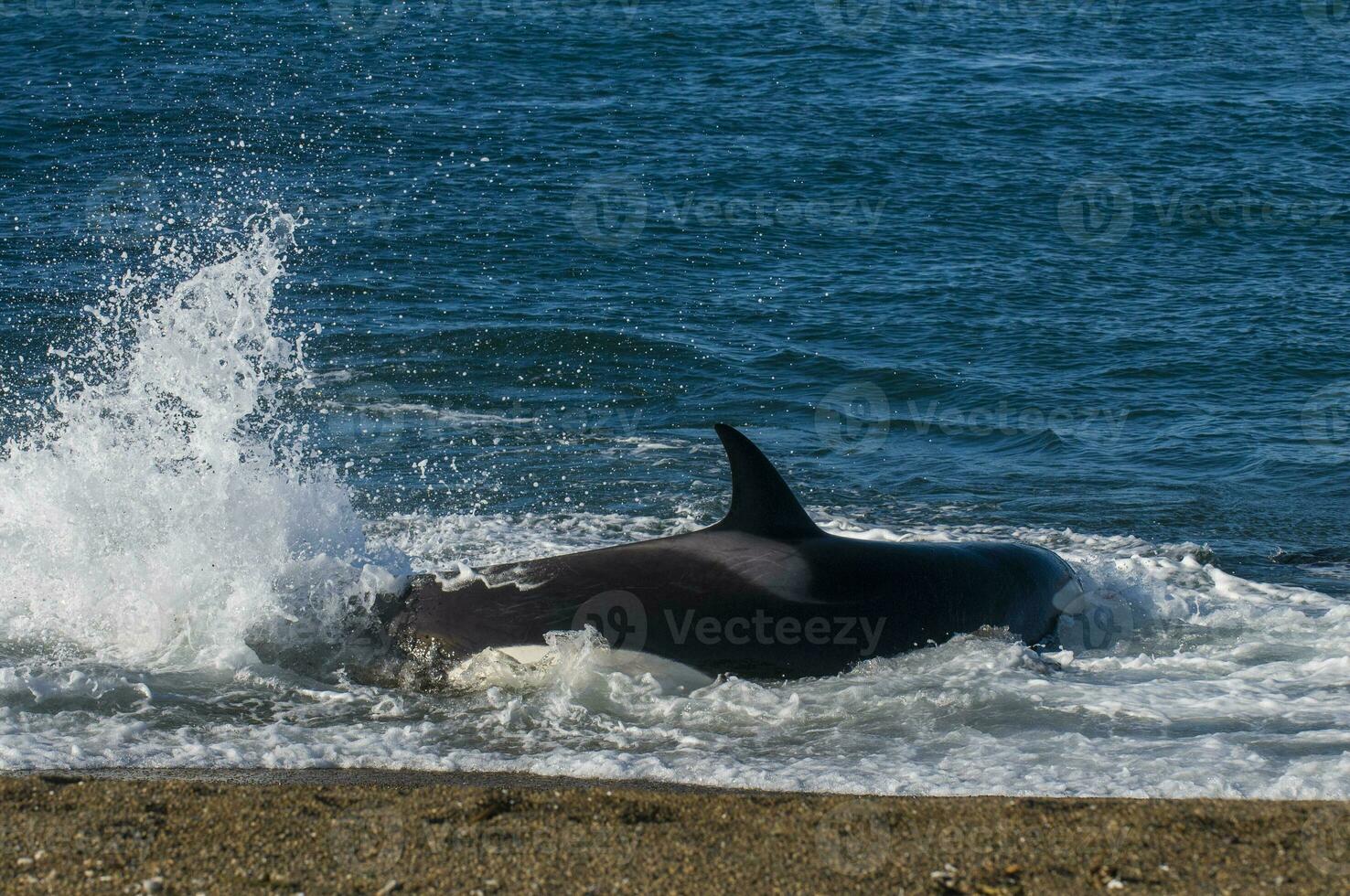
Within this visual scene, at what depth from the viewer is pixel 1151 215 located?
1024 inches

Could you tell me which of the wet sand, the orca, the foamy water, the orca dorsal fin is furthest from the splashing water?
the wet sand

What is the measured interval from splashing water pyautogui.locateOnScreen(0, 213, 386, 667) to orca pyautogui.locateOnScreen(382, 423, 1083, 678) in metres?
1.07

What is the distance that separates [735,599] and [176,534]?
4.33 meters

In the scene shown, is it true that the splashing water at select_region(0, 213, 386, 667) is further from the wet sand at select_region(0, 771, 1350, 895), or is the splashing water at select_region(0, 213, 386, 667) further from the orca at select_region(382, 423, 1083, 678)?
the wet sand at select_region(0, 771, 1350, 895)

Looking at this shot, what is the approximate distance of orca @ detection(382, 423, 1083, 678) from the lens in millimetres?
8398

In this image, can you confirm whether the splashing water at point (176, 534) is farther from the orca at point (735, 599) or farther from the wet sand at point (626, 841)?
the wet sand at point (626, 841)

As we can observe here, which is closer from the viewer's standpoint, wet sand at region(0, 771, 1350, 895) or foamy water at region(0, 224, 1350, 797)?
wet sand at region(0, 771, 1350, 895)

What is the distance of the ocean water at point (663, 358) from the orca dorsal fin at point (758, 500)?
932 mm

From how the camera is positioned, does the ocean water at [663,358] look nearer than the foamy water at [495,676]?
No

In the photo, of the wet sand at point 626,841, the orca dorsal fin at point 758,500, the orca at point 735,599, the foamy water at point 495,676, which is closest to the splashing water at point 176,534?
the foamy water at point 495,676

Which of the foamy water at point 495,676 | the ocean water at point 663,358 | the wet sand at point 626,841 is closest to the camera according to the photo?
the wet sand at point 626,841

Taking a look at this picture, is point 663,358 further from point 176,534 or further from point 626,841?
point 626,841

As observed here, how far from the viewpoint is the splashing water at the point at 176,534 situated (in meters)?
9.47

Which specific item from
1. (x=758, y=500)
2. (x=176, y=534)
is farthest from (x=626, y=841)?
(x=176, y=534)
